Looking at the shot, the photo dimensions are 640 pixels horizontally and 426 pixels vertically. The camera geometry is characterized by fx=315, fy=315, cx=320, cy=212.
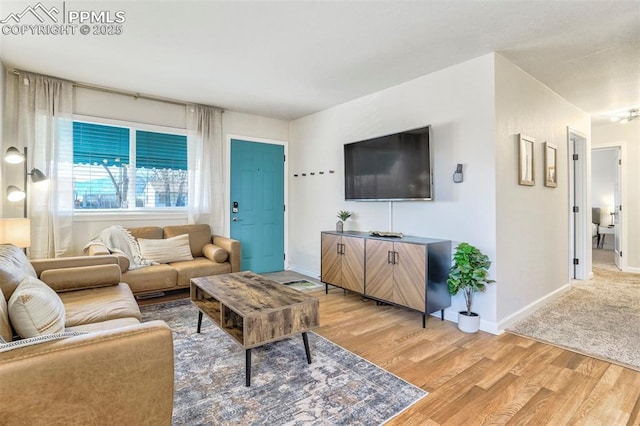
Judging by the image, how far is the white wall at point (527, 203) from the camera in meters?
2.94

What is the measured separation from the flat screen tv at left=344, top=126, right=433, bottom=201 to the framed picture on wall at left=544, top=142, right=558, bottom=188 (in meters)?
1.56

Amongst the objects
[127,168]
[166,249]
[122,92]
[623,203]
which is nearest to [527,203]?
[623,203]

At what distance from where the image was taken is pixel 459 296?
312cm

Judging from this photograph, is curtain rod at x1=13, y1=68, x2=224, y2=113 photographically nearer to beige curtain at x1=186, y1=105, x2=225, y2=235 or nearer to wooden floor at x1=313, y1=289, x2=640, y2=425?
beige curtain at x1=186, y1=105, x2=225, y2=235

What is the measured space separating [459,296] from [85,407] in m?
3.00

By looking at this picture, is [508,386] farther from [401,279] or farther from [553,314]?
[553,314]

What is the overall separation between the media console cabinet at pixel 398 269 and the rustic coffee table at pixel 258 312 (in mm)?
1152

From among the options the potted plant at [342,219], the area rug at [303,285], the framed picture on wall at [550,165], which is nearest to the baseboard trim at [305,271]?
the area rug at [303,285]

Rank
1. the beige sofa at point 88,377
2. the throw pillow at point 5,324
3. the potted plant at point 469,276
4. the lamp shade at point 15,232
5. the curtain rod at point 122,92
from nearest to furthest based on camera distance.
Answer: the beige sofa at point 88,377, the throw pillow at point 5,324, the lamp shade at point 15,232, the potted plant at point 469,276, the curtain rod at point 122,92

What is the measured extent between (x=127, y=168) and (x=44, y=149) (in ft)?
2.75

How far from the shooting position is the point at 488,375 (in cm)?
213

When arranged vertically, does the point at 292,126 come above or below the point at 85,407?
above

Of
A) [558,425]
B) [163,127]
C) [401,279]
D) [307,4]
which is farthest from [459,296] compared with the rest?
[163,127]

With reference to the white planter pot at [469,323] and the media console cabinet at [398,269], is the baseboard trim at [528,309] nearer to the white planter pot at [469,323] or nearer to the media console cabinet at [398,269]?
the white planter pot at [469,323]
